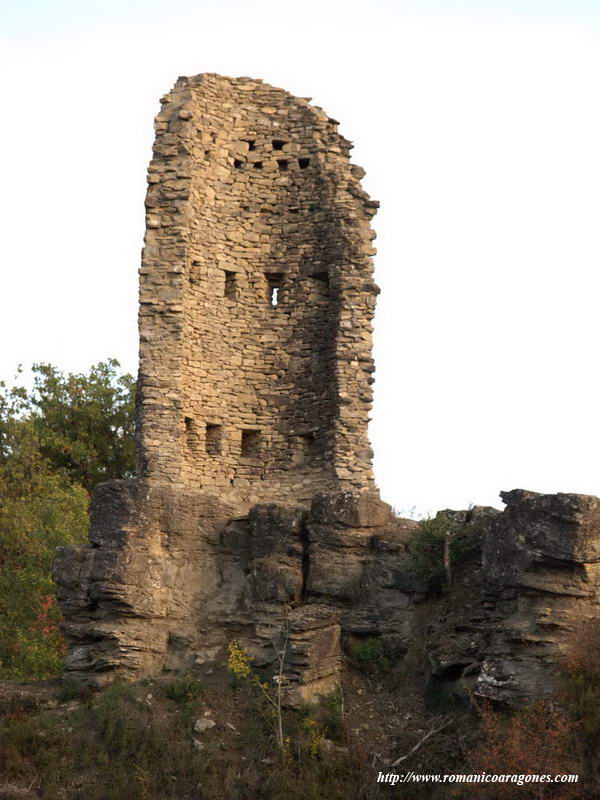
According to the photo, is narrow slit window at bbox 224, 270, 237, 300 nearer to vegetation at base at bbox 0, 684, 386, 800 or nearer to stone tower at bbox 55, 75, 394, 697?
stone tower at bbox 55, 75, 394, 697

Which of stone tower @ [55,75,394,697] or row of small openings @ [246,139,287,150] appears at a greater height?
row of small openings @ [246,139,287,150]

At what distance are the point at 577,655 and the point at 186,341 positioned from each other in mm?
8889

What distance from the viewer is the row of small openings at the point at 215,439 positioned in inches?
1072

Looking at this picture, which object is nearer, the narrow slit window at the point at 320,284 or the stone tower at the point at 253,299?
the stone tower at the point at 253,299

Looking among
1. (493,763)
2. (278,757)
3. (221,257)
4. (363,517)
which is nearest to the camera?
(493,763)

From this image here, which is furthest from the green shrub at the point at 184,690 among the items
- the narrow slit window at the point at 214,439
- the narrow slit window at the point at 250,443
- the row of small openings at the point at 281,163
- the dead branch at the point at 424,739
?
the row of small openings at the point at 281,163

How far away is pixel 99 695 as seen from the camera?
2478cm

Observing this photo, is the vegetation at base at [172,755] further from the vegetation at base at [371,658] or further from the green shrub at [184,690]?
the vegetation at base at [371,658]

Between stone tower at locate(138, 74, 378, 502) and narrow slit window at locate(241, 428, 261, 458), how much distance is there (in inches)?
1.0

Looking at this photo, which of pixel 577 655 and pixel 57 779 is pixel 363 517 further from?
pixel 57 779

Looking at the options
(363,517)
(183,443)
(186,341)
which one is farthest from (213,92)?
(363,517)

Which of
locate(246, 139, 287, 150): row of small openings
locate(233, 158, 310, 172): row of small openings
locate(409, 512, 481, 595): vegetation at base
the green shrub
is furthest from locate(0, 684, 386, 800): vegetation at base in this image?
locate(246, 139, 287, 150): row of small openings

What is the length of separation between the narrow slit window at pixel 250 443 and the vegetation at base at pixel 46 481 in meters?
6.48

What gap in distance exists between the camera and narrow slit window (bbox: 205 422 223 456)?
90.2 feet
